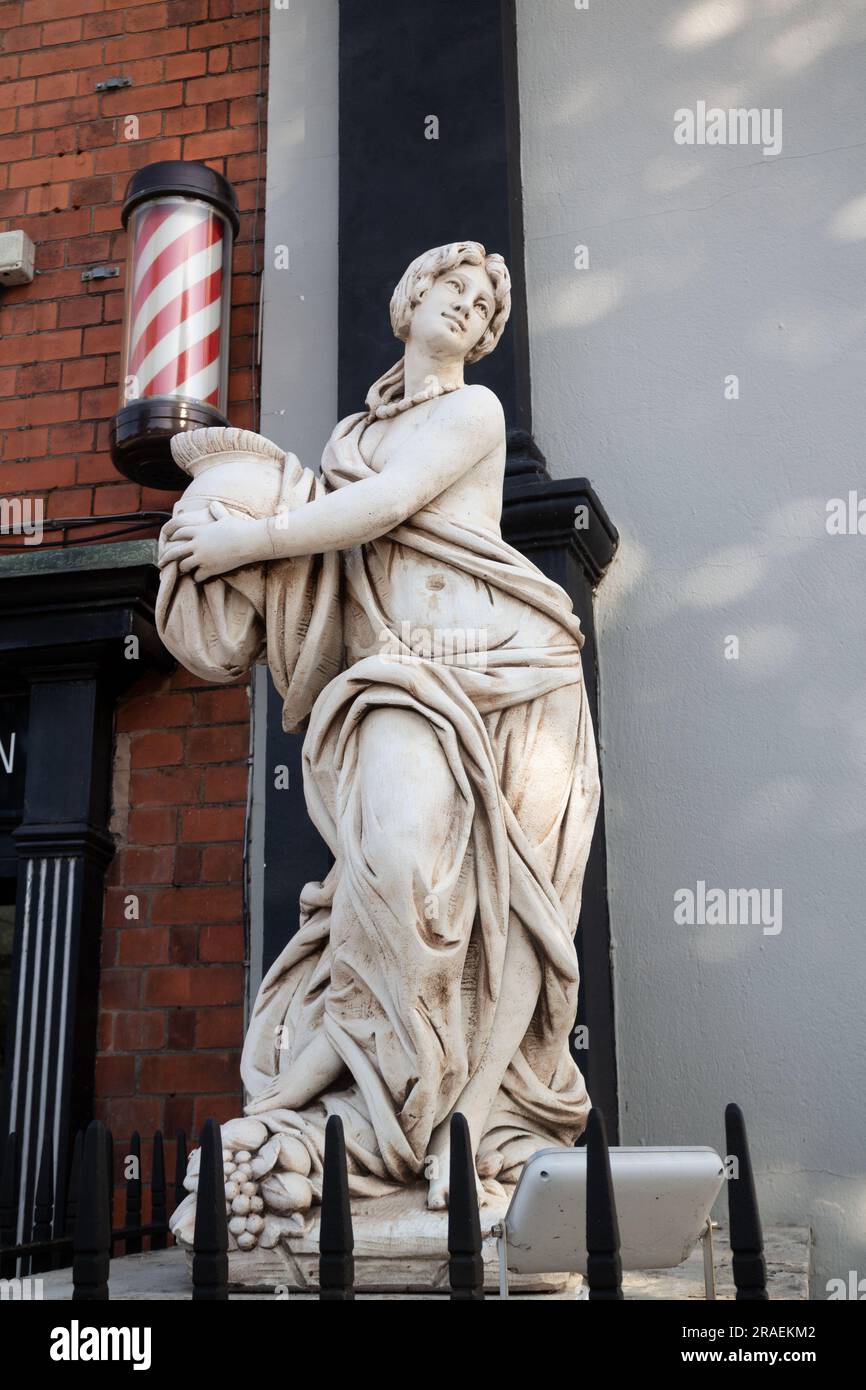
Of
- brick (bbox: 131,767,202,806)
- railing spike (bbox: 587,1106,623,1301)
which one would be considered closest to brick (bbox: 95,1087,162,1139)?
brick (bbox: 131,767,202,806)

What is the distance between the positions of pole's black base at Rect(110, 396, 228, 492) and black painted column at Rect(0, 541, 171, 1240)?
36cm

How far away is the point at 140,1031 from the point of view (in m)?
4.79

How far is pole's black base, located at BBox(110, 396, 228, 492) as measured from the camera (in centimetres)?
500

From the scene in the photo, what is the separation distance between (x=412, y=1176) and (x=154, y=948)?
233cm

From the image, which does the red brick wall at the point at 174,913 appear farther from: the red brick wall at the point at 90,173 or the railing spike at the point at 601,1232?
the railing spike at the point at 601,1232

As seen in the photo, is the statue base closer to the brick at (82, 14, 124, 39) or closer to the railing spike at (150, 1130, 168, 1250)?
the railing spike at (150, 1130, 168, 1250)

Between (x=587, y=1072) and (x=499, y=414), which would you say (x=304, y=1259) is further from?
(x=499, y=414)

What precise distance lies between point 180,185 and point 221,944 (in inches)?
103

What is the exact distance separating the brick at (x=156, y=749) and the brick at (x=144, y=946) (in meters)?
0.56

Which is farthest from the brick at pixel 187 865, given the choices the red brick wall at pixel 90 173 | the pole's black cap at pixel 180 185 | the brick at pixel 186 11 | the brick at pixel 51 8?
the brick at pixel 51 8

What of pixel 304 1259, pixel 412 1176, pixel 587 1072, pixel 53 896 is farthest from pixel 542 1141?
pixel 53 896

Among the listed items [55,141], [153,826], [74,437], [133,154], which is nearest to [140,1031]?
[153,826]

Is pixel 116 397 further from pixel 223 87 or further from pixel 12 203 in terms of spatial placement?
pixel 223 87

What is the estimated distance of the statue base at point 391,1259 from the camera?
2.54 metres
